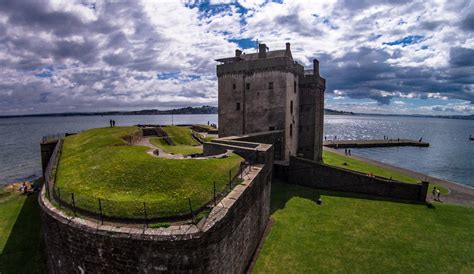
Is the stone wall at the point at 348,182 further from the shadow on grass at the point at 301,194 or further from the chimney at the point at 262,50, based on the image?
the chimney at the point at 262,50

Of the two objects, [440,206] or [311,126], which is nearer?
[440,206]

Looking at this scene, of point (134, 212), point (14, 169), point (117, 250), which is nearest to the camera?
point (117, 250)

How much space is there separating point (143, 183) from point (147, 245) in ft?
14.6

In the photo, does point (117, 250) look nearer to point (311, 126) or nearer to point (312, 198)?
point (312, 198)

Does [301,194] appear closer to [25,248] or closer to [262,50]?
[262,50]

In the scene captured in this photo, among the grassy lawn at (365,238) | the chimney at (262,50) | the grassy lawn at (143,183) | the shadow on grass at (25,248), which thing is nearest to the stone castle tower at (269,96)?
the chimney at (262,50)

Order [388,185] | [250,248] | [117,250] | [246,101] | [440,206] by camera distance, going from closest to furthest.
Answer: [117,250]
[250,248]
[440,206]
[388,185]
[246,101]

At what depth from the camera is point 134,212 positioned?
10.3 metres

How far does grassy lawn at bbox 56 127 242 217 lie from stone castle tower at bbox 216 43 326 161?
46.9ft

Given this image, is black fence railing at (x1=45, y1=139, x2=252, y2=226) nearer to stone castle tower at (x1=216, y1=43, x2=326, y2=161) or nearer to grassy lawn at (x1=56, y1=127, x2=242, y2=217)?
grassy lawn at (x1=56, y1=127, x2=242, y2=217)

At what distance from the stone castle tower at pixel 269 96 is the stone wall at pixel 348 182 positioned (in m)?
3.95

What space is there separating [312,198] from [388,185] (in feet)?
24.5

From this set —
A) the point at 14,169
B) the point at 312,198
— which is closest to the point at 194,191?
the point at 312,198

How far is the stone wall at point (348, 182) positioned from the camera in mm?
24016
